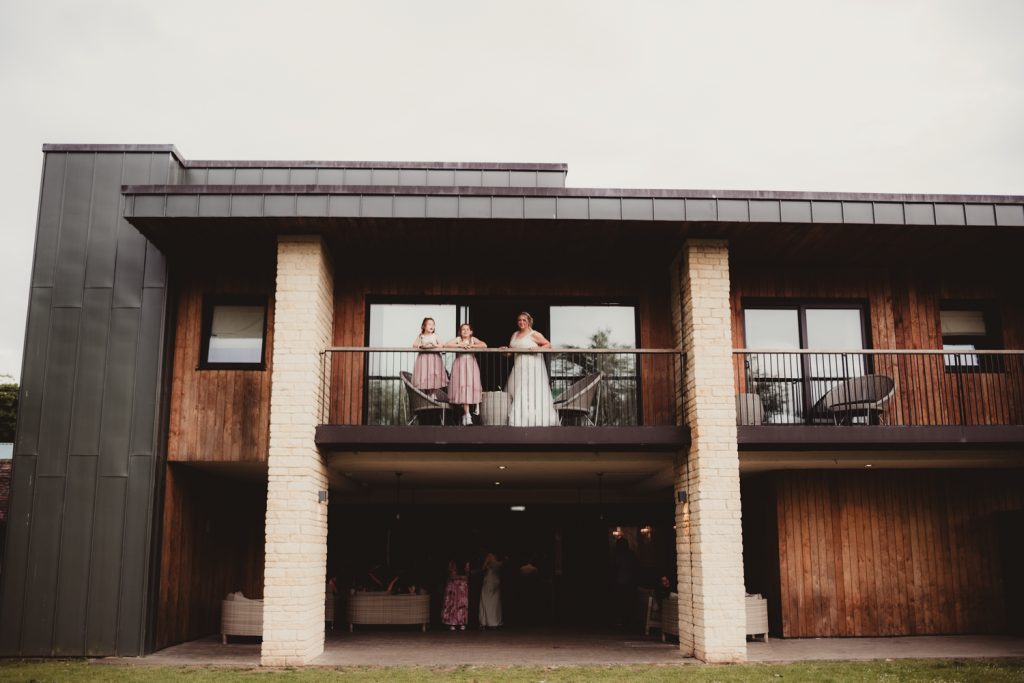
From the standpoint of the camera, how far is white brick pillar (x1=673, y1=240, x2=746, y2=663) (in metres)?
9.95

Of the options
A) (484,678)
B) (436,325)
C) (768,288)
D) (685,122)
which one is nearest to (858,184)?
(685,122)

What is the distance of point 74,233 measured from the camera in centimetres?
1142

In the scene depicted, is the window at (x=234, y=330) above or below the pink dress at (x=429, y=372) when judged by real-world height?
above

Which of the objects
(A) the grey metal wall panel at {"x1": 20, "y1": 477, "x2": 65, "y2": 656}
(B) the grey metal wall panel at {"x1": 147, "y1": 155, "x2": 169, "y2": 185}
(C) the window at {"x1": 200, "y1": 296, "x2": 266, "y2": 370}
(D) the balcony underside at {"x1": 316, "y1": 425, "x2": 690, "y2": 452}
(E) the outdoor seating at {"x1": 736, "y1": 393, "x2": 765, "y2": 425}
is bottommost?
(A) the grey metal wall panel at {"x1": 20, "y1": 477, "x2": 65, "y2": 656}

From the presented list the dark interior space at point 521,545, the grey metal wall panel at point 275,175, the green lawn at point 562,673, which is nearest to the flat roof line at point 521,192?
the grey metal wall panel at point 275,175

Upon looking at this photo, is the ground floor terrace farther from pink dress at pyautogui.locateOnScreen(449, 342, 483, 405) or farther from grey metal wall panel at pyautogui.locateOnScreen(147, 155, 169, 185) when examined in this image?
grey metal wall panel at pyautogui.locateOnScreen(147, 155, 169, 185)

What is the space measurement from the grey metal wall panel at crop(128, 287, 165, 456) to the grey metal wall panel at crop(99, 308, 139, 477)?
77mm

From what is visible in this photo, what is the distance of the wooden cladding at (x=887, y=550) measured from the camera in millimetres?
12195

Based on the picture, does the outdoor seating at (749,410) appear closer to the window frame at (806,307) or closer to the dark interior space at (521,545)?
the window frame at (806,307)

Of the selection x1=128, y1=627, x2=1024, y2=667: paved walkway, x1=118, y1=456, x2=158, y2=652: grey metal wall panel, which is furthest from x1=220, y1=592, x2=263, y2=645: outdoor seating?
x1=118, y1=456, x2=158, y2=652: grey metal wall panel

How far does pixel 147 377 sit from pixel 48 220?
8.74 feet

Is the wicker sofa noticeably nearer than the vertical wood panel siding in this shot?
No

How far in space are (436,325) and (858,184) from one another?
32.0 m

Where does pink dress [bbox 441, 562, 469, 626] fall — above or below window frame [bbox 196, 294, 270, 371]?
below
